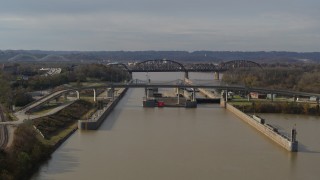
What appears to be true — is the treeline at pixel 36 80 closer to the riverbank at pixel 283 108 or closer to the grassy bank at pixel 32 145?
the grassy bank at pixel 32 145

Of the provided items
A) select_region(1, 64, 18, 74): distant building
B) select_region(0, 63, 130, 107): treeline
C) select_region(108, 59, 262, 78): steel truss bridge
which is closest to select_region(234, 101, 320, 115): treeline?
select_region(0, 63, 130, 107): treeline

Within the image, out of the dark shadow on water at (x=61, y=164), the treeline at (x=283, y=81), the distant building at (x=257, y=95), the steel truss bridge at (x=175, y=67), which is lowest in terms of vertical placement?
the dark shadow on water at (x=61, y=164)

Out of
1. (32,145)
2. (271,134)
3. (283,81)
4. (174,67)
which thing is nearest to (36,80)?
(283,81)

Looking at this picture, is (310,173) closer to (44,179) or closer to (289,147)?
(289,147)

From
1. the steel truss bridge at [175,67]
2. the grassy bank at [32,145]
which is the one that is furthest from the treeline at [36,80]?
the steel truss bridge at [175,67]

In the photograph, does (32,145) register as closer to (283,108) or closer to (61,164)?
(61,164)

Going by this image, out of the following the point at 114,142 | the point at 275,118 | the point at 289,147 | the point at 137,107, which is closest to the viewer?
the point at 289,147

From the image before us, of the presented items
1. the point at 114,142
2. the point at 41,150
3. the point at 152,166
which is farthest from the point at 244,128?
the point at 41,150

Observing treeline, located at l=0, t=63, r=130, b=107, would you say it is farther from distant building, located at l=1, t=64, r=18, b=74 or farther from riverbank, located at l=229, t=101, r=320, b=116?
riverbank, located at l=229, t=101, r=320, b=116
